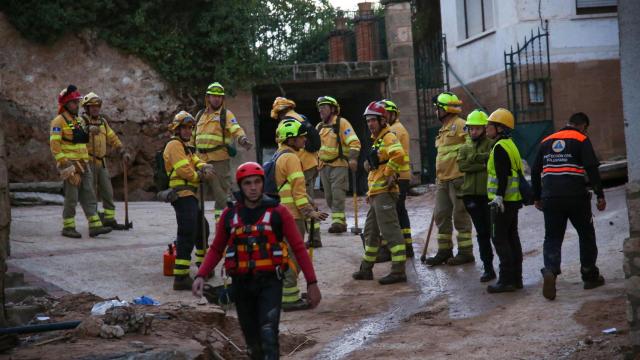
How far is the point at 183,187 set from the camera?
1014 cm

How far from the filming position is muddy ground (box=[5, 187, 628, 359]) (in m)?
7.21

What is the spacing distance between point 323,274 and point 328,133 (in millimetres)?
3113

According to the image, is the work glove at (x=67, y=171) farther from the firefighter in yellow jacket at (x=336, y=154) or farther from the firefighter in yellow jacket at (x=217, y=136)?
the firefighter in yellow jacket at (x=336, y=154)

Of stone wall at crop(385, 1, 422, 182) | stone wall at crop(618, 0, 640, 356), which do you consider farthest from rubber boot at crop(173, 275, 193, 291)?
stone wall at crop(385, 1, 422, 182)

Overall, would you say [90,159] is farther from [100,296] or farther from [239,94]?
[239,94]

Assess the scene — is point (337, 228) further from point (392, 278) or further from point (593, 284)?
point (593, 284)

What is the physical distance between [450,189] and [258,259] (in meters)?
4.92

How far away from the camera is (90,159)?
514 inches

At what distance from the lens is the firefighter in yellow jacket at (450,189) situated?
10758 millimetres

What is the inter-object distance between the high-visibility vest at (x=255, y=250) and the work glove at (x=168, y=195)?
359 centimetres

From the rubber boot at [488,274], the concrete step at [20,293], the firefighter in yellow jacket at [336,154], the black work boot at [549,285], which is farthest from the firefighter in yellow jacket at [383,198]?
the concrete step at [20,293]

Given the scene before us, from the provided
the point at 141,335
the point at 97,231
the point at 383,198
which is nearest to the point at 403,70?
the point at 97,231

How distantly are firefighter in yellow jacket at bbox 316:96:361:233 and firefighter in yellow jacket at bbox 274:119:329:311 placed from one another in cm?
377

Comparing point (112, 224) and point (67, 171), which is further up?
point (67, 171)
